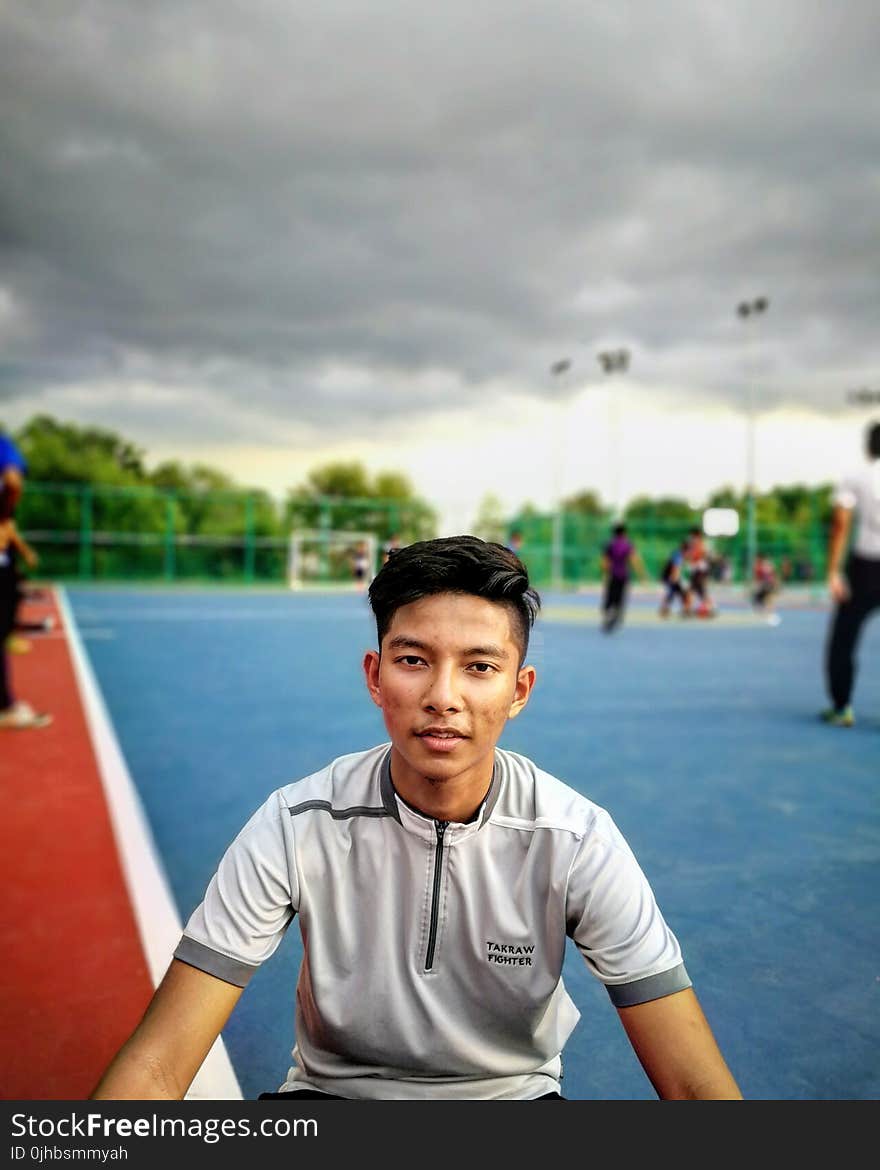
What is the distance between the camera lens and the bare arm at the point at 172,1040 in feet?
3.84

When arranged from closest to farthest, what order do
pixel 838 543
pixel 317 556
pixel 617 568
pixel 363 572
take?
pixel 363 572 < pixel 838 543 < pixel 617 568 < pixel 317 556

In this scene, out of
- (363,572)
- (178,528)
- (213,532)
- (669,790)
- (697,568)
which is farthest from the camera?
(213,532)

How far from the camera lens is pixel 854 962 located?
2.26 meters

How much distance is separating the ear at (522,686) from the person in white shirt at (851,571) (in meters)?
4.23

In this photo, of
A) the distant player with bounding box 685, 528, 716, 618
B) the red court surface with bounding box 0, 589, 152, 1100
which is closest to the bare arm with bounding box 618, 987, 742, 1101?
the red court surface with bounding box 0, 589, 152, 1100

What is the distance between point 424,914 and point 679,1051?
0.37 m

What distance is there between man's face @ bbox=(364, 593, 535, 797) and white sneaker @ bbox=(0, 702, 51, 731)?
4970mm

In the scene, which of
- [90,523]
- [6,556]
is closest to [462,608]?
[6,556]

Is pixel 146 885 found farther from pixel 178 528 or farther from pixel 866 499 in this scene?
pixel 178 528

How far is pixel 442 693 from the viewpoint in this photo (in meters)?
1.23

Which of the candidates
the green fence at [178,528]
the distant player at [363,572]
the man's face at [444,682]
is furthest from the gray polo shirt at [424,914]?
the green fence at [178,528]

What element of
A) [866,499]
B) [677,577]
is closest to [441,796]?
[866,499]
